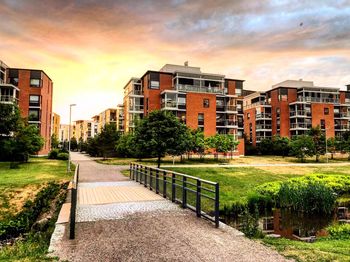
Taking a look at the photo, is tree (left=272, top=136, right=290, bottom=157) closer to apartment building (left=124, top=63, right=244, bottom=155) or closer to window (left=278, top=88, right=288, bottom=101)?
apartment building (left=124, top=63, right=244, bottom=155)

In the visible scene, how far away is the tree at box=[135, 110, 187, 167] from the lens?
27.4 m

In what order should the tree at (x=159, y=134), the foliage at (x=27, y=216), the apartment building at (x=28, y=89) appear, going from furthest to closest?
1. the apartment building at (x=28, y=89)
2. the tree at (x=159, y=134)
3. the foliage at (x=27, y=216)

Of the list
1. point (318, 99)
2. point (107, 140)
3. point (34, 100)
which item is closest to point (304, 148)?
point (318, 99)

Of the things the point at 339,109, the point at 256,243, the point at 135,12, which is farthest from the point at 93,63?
the point at 339,109

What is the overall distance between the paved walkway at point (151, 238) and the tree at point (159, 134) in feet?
56.5

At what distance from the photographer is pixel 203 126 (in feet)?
165

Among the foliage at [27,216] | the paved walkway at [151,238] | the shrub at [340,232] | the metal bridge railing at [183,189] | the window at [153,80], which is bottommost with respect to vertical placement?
the foliage at [27,216]

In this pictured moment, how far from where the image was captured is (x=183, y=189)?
10.0m

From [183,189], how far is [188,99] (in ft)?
132

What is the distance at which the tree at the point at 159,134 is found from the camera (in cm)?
2744

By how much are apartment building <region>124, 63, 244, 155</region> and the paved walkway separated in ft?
127

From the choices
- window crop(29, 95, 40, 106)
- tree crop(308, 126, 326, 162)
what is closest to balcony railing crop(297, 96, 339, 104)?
tree crop(308, 126, 326, 162)

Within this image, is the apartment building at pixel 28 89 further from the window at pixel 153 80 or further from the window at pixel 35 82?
the window at pixel 153 80

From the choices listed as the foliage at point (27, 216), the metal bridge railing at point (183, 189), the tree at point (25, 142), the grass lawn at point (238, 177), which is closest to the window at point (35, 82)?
the tree at point (25, 142)
